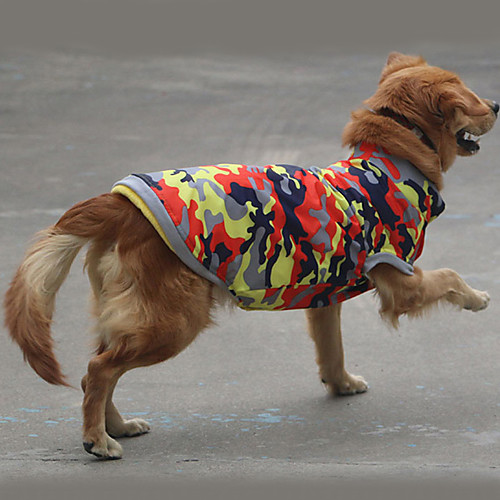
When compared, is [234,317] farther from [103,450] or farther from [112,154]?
[112,154]

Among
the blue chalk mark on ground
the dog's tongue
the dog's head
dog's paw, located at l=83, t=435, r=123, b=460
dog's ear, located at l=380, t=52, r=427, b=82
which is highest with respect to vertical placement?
the blue chalk mark on ground

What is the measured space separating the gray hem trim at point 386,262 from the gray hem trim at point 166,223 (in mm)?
835

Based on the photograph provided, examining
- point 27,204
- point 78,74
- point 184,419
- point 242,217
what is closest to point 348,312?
point 184,419

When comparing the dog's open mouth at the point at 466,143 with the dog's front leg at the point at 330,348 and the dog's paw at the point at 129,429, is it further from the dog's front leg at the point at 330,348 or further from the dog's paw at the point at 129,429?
the dog's paw at the point at 129,429

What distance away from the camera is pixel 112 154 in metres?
9.20

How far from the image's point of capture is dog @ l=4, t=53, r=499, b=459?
3.78 meters

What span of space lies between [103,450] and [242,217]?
122 centimetres

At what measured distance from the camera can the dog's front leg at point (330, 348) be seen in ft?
15.8

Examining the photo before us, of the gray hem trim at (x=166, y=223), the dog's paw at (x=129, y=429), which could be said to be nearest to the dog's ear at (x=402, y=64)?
the gray hem trim at (x=166, y=223)

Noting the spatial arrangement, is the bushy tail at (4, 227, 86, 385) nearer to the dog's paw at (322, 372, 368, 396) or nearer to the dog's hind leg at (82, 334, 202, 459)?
the dog's hind leg at (82, 334, 202, 459)

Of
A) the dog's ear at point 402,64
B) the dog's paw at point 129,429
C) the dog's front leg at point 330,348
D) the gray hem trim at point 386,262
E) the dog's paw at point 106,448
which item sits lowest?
the dog's paw at point 106,448

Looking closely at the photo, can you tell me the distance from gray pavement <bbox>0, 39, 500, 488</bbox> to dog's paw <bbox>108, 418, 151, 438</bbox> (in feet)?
0.28

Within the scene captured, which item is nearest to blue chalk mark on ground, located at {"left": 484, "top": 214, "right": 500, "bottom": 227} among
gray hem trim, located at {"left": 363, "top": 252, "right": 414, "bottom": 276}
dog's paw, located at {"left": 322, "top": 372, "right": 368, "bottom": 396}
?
dog's paw, located at {"left": 322, "top": 372, "right": 368, "bottom": 396}

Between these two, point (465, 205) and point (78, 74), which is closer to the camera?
point (465, 205)
